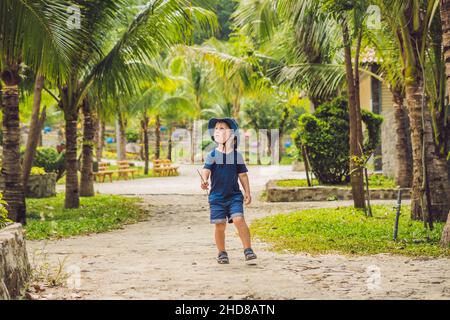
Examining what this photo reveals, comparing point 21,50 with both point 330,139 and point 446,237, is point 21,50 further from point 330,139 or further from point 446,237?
point 330,139

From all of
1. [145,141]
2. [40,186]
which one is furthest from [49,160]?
[145,141]

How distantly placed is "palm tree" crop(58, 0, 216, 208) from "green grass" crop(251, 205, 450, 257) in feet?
14.1

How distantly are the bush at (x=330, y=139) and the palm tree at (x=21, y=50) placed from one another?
7408 mm

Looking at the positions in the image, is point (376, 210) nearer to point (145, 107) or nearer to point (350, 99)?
point (350, 99)

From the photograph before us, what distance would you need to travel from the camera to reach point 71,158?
48.0 ft

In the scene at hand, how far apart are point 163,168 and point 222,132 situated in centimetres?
2368

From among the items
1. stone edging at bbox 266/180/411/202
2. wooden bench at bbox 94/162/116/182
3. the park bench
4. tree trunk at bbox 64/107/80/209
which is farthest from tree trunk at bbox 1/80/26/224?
the park bench

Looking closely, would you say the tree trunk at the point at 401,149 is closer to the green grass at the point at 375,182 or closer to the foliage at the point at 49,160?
the green grass at the point at 375,182

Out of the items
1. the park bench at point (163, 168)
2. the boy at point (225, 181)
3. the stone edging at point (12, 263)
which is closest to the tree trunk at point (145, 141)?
the park bench at point (163, 168)

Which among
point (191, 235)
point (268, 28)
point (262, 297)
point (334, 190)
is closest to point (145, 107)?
point (268, 28)

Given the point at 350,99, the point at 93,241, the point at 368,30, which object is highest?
the point at 368,30

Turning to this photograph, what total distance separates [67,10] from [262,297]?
7.52m

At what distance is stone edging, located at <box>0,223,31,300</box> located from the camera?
5027 millimetres

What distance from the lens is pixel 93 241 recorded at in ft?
31.6
